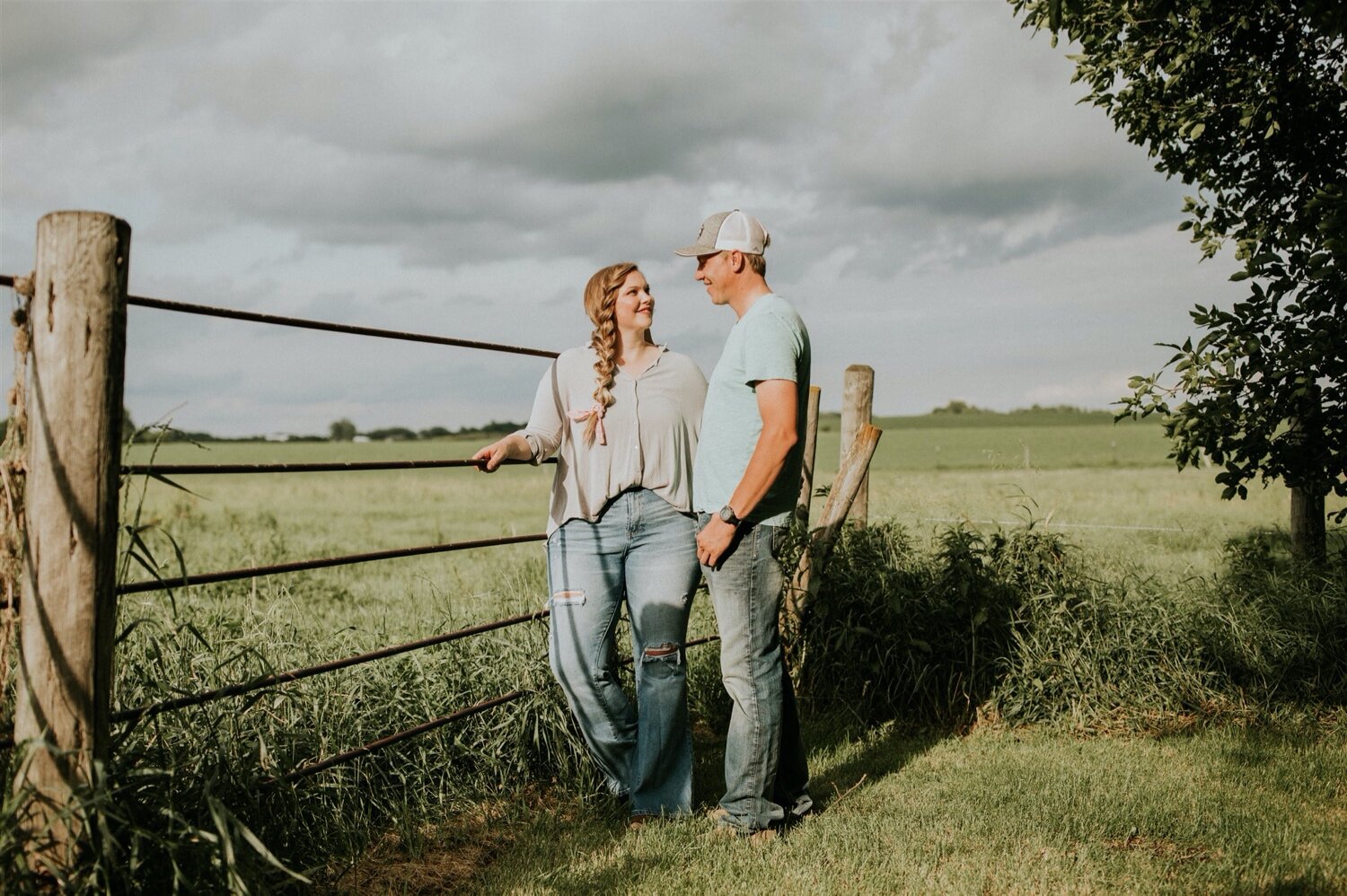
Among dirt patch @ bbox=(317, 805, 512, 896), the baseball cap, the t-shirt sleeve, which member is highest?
the baseball cap

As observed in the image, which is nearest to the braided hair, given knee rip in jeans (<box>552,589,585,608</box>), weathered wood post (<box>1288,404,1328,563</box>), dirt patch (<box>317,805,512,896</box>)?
knee rip in jeans (<box>552,589,585,608</box>)

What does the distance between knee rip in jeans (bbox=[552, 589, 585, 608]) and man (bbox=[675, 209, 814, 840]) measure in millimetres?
498

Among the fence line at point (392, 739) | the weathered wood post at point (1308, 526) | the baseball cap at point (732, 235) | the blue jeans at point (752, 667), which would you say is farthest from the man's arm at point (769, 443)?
the weathered wood post at point (1308, 526)

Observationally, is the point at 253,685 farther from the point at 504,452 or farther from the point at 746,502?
the point at 746,502

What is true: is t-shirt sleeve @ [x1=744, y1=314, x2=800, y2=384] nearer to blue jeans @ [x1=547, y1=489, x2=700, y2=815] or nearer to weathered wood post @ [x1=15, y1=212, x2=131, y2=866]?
blue jeans @ [x1=547, y1=489, x2=700, y2=815]

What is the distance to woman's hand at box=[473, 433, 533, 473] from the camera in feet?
11.9

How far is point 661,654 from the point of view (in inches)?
151

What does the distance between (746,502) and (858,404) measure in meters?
2.54

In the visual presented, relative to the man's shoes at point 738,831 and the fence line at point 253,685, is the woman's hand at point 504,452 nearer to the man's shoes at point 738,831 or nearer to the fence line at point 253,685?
the fence line at point 253,685

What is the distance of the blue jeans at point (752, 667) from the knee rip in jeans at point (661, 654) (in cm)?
23

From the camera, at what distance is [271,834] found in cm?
307

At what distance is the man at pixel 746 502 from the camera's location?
11.6ft

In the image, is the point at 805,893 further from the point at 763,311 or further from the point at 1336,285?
the point at 1336,285

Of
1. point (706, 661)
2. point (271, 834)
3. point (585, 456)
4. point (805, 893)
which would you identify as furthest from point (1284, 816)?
point (271, 834)
